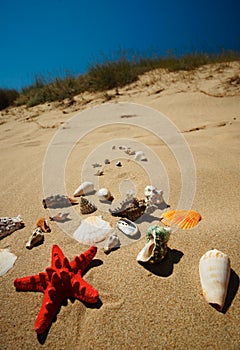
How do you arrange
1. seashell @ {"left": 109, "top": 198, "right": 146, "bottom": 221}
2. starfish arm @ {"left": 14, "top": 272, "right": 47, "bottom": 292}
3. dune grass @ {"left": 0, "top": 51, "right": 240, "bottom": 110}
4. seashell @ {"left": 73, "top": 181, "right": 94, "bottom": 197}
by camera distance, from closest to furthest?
1. starfish arm @ {"left": 14, "top": 272, "right": 47, "bottom": 292}
2. seashell @ {"left": 109, "top": 198, "right": 146, "bottom": 221}
3. seashell @ {"left": 73, "top": 181, "right": 94, "bottom": 197}
4. dune grass @ {"left": 0, "top": 51, "right": 240, "bottom": 110}

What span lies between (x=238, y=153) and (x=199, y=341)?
2318 mm

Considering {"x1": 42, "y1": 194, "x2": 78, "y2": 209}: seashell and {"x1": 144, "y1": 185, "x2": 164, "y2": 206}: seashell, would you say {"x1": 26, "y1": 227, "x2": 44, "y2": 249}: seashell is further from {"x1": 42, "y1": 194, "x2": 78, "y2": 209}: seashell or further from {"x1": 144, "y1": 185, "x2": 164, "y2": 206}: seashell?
{"x1": 144, "y1": 185, "x2": 164, "y2": 206}: seashell

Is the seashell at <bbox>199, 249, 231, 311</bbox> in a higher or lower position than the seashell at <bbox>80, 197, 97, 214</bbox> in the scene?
lower

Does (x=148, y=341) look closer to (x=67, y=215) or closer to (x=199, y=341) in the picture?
(x=199, y=341)

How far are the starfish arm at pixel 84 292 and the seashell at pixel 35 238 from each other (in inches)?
24.0

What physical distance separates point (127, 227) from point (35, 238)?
676mm

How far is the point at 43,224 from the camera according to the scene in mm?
1854

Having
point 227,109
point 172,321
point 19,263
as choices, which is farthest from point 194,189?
point 227,109

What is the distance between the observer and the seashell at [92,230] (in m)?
1.65

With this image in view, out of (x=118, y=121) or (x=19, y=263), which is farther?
(x=118, y=121)

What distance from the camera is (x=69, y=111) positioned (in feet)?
22.9

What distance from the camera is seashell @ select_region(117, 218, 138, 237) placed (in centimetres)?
163

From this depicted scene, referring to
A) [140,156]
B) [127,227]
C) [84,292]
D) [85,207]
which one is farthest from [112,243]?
[140,156]

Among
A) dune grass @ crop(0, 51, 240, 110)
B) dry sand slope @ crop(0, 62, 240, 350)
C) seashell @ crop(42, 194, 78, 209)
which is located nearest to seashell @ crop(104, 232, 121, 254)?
dry sand slope @ crop(0, 62, 240, 350)
